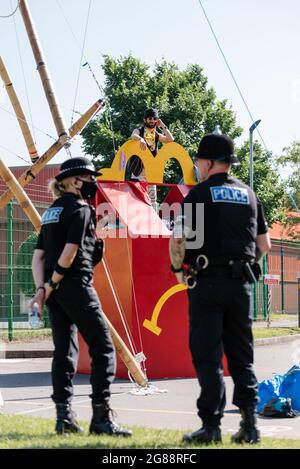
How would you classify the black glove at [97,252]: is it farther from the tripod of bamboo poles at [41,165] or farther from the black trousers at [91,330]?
the tripod of bamboo poles at [41,165]

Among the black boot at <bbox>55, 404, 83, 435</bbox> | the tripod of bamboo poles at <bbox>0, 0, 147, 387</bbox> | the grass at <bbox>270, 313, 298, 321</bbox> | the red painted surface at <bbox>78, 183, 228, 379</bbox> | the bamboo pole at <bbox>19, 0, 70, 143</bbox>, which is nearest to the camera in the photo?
the black boot at <bbox>55, 404, 83, 435</bbox>

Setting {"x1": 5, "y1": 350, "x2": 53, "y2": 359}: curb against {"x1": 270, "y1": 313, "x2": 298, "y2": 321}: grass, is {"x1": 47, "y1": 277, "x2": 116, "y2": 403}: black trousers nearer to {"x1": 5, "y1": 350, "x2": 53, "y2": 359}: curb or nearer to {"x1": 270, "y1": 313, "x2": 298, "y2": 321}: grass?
{"x1": 5, "y1": 350, "x2": 53, "y2": 359}: curb

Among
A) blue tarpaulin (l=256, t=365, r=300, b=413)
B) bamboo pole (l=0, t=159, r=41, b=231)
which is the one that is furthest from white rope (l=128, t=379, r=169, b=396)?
bamboo pole (l=0, t=159, r=41, b=231)

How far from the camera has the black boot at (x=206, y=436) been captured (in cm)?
527

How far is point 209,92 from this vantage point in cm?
3831

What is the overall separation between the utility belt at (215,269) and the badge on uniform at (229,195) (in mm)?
372

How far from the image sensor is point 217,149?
5.60 metres

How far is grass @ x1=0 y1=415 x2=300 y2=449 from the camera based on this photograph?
5.21 meters

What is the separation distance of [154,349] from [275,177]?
29.1 metres

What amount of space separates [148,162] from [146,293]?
2.31 metres

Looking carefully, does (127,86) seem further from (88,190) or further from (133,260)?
(88,190)

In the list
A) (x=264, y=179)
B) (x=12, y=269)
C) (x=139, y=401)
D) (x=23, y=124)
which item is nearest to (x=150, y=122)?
(x=23, y=124)

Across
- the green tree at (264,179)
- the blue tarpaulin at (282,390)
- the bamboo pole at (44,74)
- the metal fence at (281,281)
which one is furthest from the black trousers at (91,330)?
the green tree at (264,179)
